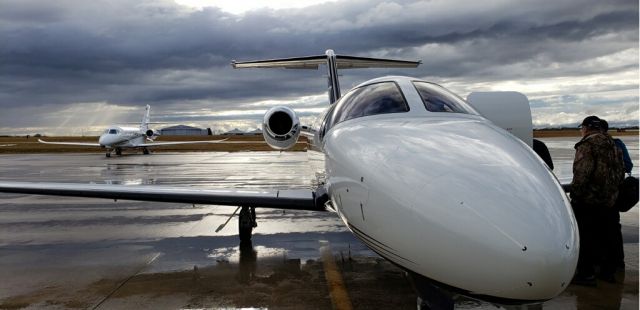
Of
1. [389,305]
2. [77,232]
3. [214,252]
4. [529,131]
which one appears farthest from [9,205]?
[529,131]

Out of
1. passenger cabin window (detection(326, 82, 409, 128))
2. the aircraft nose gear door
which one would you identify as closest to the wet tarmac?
the aircraft nose gear door

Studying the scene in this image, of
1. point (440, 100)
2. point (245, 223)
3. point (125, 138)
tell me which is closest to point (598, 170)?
point (440, 100)

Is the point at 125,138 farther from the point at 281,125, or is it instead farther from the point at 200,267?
the point at 200,267

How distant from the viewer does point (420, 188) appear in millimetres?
2912

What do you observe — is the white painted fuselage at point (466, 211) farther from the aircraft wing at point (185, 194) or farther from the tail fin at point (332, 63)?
the tail fin at point (332, 63)

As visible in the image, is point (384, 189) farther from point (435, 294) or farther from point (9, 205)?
point (9, 205)

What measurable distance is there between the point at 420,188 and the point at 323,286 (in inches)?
122

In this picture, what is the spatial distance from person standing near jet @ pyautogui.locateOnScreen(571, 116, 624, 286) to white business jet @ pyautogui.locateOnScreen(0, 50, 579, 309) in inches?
79.1

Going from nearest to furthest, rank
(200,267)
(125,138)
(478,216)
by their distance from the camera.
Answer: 1. (478,216)
2. (200,267)
3. (125,138)

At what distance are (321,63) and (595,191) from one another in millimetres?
8436

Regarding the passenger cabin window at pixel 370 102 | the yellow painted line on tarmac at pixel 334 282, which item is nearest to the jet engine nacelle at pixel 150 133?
the yellow painted line on tarmac at pixel 334 282

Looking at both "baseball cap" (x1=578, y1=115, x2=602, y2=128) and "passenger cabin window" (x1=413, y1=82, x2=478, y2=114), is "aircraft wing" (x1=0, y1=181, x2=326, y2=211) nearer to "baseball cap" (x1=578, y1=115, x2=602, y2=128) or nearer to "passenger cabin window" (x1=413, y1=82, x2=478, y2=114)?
"passenger cabin window" (x1=413, y1=82, x2=478, y2=114)

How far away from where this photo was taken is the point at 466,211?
2.66 metres

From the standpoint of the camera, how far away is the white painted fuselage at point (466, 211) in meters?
2.54
